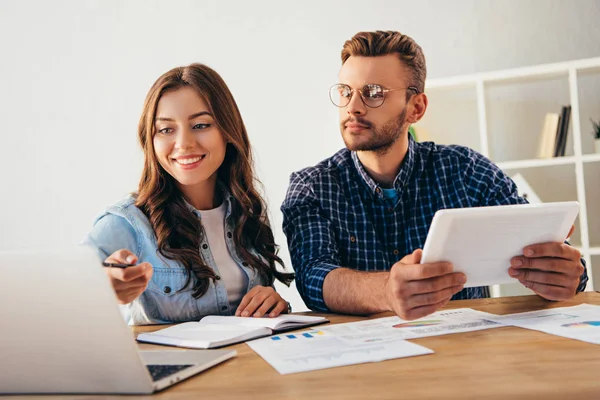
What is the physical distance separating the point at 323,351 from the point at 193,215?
93 centimetres

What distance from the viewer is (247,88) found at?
3.82 metres

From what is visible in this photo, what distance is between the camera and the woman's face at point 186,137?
72.8 inches

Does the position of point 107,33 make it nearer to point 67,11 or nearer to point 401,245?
point 67,11

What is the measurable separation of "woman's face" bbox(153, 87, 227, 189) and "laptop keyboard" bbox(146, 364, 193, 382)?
0.96 metres

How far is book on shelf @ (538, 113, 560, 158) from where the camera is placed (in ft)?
10.5

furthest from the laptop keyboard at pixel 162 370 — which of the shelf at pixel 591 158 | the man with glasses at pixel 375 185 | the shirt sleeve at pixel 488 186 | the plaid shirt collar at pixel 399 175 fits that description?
the shelf at pixel 591 158

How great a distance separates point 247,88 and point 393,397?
3.21 m

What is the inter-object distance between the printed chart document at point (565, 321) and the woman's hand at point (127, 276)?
Answer: 0.69 metres

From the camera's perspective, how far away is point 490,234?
1.17 m

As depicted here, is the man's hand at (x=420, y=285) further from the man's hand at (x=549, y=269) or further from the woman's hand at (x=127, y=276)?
the woman's hand at (x=127, y=276)

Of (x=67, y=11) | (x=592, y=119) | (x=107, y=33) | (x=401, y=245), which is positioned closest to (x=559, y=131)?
(x=592, y=119)

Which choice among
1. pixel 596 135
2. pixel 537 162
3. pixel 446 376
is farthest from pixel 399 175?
pixel 596 135

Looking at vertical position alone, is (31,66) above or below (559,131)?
above

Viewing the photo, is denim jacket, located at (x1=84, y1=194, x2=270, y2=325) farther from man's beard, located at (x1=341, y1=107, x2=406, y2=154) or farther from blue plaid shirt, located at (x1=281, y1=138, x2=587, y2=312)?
man's beard, located at (x1=341, y1=107, x2=406, y2=154)
